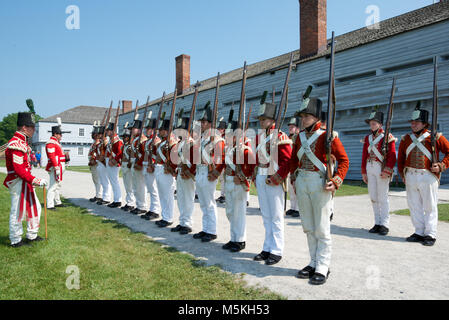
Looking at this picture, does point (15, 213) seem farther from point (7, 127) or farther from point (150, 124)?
point (7, 127)

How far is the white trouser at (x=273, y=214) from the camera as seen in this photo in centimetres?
504

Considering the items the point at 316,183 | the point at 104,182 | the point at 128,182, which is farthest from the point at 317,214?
the point at 104,182

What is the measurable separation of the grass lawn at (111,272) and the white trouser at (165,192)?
1.19m

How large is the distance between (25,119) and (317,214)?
17.5 feet

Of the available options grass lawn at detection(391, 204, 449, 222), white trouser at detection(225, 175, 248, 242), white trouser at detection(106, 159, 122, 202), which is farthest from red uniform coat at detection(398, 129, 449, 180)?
white trouser at detection(106, 159, 122, 202)

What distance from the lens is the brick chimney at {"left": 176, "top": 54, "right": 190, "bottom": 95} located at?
3756cm

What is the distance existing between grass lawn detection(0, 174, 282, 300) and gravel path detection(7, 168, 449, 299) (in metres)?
0.38

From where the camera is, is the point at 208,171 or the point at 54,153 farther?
the point at 54,153

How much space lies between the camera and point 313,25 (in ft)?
73.7

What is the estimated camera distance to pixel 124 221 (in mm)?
8094

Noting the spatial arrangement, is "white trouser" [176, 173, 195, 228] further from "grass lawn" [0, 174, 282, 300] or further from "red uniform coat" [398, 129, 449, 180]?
"red uniform coat" [398, 129, 449, 180]
